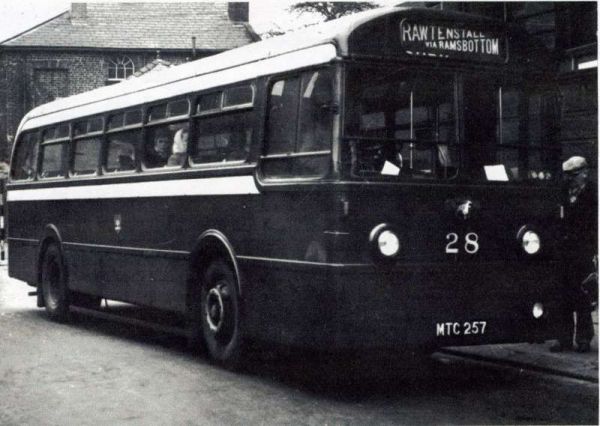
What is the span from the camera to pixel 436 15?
28.0ft

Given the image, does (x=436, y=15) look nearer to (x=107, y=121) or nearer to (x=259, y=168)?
(x=259, y=168)

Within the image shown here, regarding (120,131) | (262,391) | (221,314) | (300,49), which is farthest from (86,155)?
(262,391)

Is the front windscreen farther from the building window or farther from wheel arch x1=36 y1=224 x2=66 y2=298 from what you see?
the building window

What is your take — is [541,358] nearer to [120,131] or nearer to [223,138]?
[223,138]

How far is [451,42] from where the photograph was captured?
8539 mm

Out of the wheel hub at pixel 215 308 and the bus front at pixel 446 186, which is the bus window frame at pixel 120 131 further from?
the bus front at pixel 446 186

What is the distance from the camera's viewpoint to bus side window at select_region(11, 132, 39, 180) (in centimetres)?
1541

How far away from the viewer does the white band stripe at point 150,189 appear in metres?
9.45

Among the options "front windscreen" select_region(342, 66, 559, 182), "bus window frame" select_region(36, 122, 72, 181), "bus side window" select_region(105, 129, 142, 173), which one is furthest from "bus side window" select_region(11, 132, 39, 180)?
"front windscreen" select_region(342, 66, 559, 182)

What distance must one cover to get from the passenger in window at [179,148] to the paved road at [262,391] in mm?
1919

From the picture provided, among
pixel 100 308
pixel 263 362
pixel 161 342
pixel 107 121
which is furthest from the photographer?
pixel 100 308

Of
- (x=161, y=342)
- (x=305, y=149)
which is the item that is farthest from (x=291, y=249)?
(x=161, y=342)

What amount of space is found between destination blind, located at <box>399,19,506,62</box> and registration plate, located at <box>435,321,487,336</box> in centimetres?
207

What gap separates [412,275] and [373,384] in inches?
51.1
